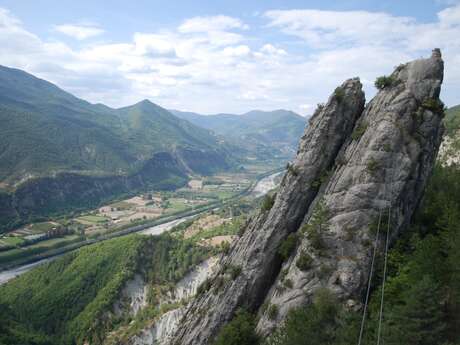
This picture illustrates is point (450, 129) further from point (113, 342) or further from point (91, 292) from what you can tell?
point (91, 292)

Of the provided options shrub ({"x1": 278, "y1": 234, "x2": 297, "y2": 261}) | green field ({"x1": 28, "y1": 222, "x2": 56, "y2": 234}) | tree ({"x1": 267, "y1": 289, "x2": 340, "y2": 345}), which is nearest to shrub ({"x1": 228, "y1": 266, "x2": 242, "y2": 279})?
shrub ({"x1": 278, "y1": 234, "x2": 297, "y2": 261})

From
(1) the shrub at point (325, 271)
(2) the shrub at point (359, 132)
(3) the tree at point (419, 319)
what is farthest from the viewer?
(2) the shrub at point (359, 132)

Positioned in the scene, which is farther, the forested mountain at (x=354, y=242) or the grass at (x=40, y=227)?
the grass at (x=40, y=227)

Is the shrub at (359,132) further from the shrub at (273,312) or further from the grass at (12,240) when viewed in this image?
the grass at (12,240)

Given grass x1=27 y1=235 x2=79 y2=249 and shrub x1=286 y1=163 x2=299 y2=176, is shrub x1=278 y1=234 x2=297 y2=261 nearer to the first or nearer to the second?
shrub x1=286 y1=163 x2=299 y2=176

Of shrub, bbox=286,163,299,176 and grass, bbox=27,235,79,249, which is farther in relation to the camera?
grass, bbox=27,235,79,249

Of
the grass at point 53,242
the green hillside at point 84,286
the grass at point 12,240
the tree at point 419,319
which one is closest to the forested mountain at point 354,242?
the tree at point 419,319

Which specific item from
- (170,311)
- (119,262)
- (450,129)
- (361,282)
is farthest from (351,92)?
(119,262)

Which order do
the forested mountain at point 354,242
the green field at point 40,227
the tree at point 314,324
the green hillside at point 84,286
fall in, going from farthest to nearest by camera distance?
the green field at point 40,227 → the green hillside at point 84,286 → the forested mountain at point 354,242 → the tree at point 314,324
